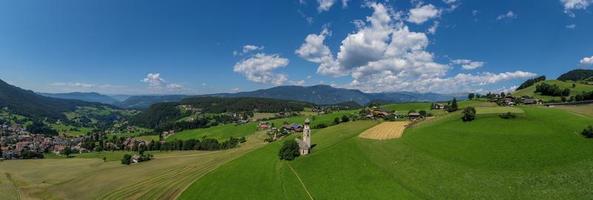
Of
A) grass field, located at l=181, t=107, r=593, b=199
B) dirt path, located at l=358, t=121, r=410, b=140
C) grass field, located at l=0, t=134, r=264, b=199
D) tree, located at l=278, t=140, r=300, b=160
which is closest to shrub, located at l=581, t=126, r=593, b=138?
grass field, located at l=181, t=107, r=593, b=199

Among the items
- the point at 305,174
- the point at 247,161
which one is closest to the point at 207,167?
the point at 247,161

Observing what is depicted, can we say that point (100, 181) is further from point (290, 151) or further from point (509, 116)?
point (509, 116)

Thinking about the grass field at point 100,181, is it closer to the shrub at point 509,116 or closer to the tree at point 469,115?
the tree at point 469,115

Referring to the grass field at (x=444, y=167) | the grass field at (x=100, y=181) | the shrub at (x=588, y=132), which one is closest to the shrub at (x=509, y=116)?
the grass field at (x=444, y=167)

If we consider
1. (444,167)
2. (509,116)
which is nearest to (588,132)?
(509,116)

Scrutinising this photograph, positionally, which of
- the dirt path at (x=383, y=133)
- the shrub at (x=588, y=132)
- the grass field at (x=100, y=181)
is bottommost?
the grass field at (x=100, y=181)
